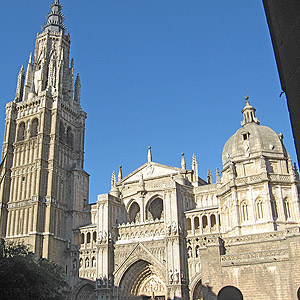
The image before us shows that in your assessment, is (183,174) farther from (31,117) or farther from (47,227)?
(31,117)

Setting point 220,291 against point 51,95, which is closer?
point 220,291

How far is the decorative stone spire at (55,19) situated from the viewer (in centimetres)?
5956

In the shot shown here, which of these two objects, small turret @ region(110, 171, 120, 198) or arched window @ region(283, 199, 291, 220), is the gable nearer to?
small turret @ region(110, 171, 120, 198)

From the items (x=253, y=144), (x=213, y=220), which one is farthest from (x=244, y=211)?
(x=253, y=144)

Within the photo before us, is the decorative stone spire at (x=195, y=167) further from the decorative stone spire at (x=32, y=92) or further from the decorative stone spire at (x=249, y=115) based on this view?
the decorative stone spire at (x=32, y=92)

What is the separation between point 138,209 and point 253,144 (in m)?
15.6

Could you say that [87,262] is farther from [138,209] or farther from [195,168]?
[195,168]

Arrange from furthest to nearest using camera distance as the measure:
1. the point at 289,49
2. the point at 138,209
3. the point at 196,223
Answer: the point at 138,209 < the point at 196,223 < the point at 289,49

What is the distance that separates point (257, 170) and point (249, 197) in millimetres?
2975

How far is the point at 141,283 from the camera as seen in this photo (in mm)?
42344

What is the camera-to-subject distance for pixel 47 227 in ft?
149

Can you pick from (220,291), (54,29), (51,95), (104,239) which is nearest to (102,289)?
(104,239)

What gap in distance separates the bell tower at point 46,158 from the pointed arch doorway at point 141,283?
26.2 feet

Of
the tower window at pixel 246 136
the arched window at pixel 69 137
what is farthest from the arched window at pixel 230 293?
the arched window at pixel 69 137
